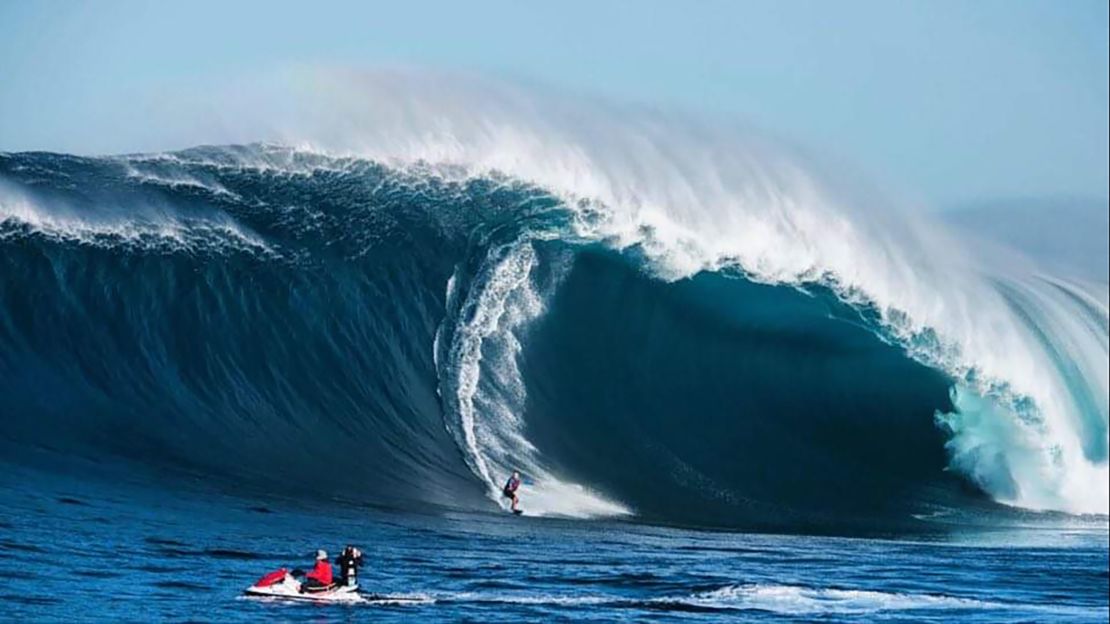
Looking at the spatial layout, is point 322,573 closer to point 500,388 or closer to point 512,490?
point 512,490

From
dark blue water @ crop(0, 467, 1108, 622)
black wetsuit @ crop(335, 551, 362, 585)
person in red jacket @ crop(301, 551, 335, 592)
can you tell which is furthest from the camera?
black wetsuit @ crop(335, 551, 362, 585)

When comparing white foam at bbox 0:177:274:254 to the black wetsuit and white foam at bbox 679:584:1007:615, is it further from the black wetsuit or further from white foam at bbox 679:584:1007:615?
white foam at bbox 679:584:1007:615

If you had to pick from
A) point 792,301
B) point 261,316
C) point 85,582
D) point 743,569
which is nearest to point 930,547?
point 743,569

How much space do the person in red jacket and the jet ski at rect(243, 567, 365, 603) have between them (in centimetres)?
3

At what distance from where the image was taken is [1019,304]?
29406 millimetres

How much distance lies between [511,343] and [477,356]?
2.10 ft

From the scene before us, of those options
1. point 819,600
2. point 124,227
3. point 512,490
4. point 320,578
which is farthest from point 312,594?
point 124,227

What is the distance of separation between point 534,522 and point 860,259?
10179mm

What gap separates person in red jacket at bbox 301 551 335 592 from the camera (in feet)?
41.4

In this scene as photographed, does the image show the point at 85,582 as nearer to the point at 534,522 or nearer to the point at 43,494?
the point at 43,494

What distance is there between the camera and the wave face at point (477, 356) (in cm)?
1870

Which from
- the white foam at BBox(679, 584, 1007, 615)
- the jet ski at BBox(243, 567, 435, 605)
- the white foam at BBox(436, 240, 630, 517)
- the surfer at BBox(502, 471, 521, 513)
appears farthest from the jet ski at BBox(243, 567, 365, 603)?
the white foam at BBox(436, 240, 630, 517)

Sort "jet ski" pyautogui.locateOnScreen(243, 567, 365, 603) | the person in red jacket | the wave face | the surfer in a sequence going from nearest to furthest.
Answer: "jet ski" pyautogui.locateOnScreen(243, 567, 365, 603) → the person in red jacket → the surfer → the wave face

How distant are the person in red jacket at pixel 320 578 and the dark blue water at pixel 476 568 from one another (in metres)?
0.21
